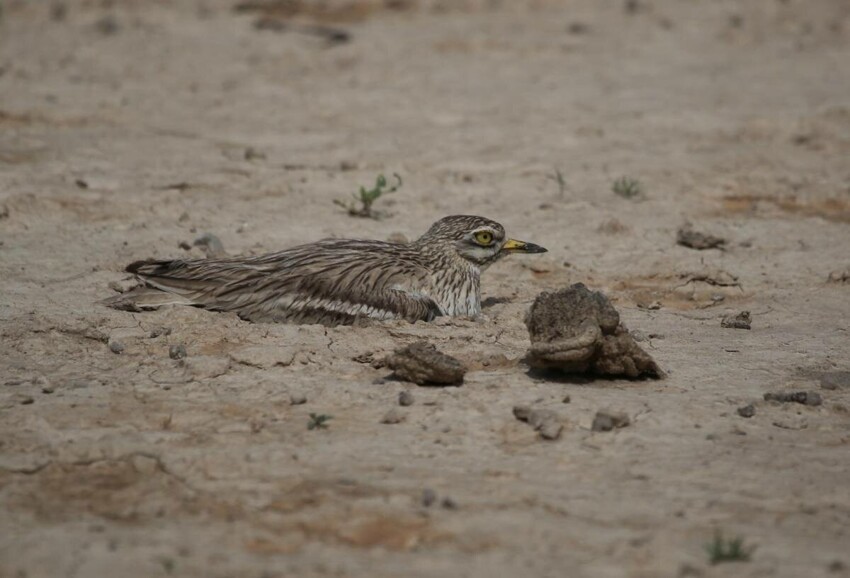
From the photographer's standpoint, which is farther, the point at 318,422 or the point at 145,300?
the point at 145,300

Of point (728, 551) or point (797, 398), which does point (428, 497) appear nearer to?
point (728, 551)

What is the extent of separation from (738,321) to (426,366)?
2.06m

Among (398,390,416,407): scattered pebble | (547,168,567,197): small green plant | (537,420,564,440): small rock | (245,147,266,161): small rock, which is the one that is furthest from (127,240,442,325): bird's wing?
(245,147,266,161): small rock

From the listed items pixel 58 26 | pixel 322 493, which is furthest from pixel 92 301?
pixel 58 26

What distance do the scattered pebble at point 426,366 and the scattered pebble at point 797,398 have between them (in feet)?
4.53

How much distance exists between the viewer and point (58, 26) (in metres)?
13.0

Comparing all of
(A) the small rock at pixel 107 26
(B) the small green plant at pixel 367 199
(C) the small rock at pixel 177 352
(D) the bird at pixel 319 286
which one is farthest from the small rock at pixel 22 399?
(A) the small rock at pixel 107 26

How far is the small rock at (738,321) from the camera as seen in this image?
684 centimetres

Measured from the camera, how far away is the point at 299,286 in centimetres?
653

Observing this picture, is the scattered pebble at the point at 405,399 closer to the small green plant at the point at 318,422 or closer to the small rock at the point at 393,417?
the small rock at the point at 393,417

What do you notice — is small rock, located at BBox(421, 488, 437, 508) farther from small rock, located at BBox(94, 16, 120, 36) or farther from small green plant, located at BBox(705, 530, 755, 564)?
small rock, located at BBox(94, 16, 120, 36)

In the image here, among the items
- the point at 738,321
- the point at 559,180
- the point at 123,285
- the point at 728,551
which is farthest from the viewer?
the point at 559,180

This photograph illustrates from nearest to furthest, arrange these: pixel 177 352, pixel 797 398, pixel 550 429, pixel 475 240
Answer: pixel 550 429 → pixel 797 398 → pixel 177 352 → pixel 475 240

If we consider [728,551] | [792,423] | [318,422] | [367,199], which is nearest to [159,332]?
[318,422]
